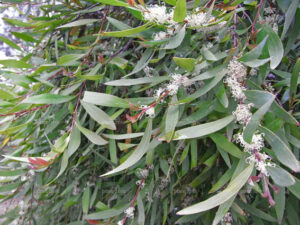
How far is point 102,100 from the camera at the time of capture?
16.8 inches

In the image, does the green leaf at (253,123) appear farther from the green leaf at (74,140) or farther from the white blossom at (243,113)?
the green leaf at (74,140)

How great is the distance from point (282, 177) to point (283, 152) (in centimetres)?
3

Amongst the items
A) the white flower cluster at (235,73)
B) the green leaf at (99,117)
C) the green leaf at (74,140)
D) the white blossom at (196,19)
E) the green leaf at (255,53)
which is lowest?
the green leaf at (74,140)

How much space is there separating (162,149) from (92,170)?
35cm

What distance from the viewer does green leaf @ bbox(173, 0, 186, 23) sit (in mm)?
358

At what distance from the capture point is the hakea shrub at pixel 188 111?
1.25 feet

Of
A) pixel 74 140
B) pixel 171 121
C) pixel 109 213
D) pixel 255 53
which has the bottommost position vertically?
pixel 109 213

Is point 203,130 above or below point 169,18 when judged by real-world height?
below

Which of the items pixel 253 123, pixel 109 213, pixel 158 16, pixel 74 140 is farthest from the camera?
pixel 109 213

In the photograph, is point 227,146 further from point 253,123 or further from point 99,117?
Answer: point 99,117

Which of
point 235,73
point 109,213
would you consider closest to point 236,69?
point 235,73

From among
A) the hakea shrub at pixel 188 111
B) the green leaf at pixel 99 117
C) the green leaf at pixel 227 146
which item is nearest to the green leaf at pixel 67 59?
the hakea shrub at pixel 188 111

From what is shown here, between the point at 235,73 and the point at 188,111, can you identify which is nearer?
the point at 235,73

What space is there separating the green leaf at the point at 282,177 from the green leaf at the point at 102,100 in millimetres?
252
